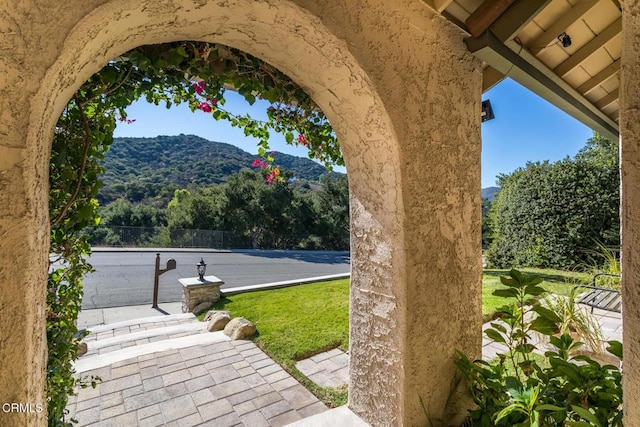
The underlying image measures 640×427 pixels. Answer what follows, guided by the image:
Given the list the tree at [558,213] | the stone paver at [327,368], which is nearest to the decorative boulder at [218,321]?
the stone paver at [327,368]

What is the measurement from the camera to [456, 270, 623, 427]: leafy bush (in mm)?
1230

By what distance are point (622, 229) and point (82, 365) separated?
16.0 feet

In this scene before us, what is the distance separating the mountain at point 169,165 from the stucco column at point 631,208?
32.9m

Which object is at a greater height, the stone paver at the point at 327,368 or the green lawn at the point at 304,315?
the green lawn at the point at 304,315

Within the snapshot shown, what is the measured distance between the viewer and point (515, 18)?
1724mm

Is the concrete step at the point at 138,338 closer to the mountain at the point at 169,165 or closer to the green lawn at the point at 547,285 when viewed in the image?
the green lawn at the point at 547,285

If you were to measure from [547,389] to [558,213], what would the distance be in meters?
9.24

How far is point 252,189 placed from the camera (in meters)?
25.4

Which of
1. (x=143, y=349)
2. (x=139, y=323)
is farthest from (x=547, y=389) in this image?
(x=139, y=323)

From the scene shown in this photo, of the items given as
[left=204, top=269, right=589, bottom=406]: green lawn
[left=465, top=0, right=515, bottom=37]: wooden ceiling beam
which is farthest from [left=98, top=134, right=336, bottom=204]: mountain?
[left=465, top=0, right=515, bottom=37]: wooden ceiling beam

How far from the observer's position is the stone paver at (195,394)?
103 inches

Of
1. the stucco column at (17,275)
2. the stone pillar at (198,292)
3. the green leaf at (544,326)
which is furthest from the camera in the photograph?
the stone pillar at (198,292)

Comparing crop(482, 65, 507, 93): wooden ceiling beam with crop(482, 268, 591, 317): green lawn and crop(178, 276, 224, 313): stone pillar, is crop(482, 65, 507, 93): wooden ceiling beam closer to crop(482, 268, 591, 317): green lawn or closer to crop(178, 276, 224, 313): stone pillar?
crop(482, 268, 591, 317): green lawn

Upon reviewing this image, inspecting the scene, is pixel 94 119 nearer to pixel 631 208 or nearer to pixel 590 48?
pixel 631 208
